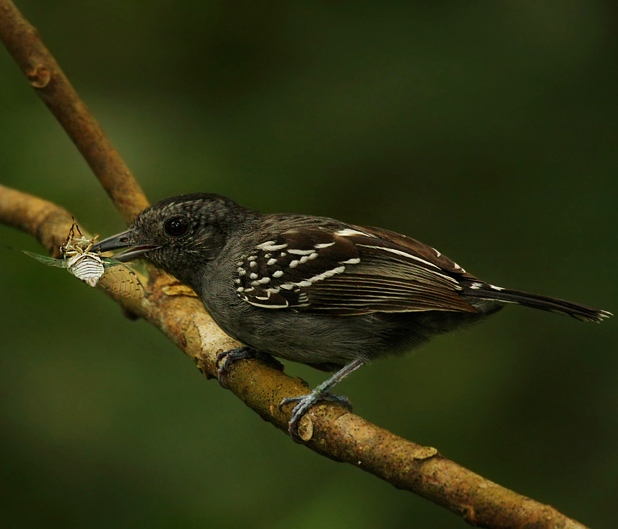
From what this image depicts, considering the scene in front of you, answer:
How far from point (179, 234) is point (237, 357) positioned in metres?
0.73

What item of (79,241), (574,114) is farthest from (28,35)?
(574,114)

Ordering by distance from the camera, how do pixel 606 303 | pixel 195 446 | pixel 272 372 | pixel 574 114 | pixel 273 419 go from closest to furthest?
pixel 273 419
pixel 272 372
pixel 195 446
pixel 606 303
pixel 574 114

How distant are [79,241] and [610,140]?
3061 mm

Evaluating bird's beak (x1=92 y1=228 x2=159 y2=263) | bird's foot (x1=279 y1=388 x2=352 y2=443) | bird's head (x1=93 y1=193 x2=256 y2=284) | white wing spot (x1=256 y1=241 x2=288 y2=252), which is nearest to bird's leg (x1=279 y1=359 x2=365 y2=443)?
bird's foot (x1=279 y1=388 x2=352 y2=443)

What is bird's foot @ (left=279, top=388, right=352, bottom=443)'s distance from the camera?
326 centimetres

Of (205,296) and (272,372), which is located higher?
(205,296)

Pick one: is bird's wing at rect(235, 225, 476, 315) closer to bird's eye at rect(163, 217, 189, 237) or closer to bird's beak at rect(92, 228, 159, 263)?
bird's eye at rect(163, 217, 189, 237)

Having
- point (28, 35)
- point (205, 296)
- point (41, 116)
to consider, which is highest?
point (28, 35)

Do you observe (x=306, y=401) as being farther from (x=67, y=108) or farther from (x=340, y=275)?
(x=67, y=108)

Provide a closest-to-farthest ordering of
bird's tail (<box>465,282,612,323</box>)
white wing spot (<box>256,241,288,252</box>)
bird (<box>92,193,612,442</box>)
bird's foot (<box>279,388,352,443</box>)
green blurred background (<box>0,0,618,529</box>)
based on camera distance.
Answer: bird's foot (<box>279,388,352,443</box>)
bird's tail (<box>465,282,612,323</box>)
bird (<box>92,193,612,442</box>)
white wing spot (<box>256,241,288,252</box>)
green blurred background (<box>0,0,618,529</box>)

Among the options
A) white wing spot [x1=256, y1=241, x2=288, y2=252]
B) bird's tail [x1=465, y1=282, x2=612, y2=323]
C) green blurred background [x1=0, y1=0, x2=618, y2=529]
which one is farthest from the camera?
green blurred background [x1=0, y1=0, x2=618, y2=529]

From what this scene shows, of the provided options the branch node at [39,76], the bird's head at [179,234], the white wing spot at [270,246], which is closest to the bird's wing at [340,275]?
the white wing spot at [270,246]

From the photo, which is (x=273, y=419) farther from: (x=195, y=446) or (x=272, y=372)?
(x=195, y=446)

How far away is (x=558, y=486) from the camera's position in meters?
4.58
